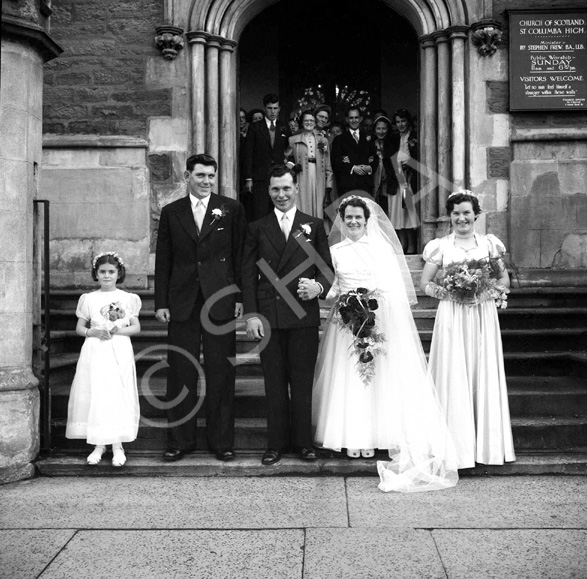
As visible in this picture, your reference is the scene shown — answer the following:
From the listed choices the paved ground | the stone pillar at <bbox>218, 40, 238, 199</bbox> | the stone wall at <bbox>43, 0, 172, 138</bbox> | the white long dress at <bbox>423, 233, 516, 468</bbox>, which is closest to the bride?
the white long dress at <bbox>423, 233, 516, 468</bbox>

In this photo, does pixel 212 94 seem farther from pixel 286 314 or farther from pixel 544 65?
pixel 286 314

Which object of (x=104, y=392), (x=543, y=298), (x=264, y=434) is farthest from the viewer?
(x=543, y=298)

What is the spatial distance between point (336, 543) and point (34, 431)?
245cm

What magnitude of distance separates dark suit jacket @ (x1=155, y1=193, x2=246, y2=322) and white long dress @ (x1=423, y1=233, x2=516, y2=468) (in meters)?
1.40

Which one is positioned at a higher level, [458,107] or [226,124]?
[458,107]

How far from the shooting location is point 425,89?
8219mm

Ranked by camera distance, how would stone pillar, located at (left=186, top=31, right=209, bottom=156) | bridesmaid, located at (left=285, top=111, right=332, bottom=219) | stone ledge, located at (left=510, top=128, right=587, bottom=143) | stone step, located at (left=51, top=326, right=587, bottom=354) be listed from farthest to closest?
bridesmaid, located at (left=285, top=111, right=332, bottom=219) → stone pillar, located at (left=186, top=31, right=209, bottom=156) → stone ledge, located at (left=510, top=128, right=587, bottom=143) → stone step, located at (left=51, top=326, right=587, bottom=354)

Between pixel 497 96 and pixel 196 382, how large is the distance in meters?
4.93

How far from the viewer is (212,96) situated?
810cm

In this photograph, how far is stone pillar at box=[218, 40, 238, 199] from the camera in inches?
323

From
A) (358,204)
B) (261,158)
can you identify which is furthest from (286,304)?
(261,158)

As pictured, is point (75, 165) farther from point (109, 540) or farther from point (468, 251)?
point (109, 540)

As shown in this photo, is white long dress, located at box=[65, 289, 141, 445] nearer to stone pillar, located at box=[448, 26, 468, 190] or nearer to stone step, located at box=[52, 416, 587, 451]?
stone step, located at box=[52, 416, 587, 451]

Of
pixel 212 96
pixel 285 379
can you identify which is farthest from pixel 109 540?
pixel 212 96
